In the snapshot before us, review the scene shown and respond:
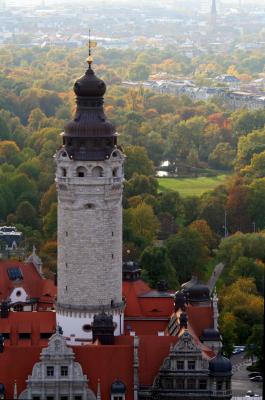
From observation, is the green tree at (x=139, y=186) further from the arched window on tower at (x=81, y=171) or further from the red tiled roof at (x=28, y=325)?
the arched window on tower at (x=81, y=171)

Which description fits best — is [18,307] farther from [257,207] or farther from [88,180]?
[257,207]

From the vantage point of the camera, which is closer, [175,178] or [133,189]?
[133,189]

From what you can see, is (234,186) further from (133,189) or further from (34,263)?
(34,263)

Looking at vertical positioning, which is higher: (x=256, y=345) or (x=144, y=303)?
(x=144, y=303)

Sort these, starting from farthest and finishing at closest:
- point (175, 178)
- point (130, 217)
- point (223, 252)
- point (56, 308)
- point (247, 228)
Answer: point (175, 178)
point (247, 228)
point (130, 217)
point (223, 252)
point (56, 308)

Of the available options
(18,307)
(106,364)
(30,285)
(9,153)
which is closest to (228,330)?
(30,285)

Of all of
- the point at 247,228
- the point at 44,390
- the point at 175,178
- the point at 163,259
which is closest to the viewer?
the point at 44,390

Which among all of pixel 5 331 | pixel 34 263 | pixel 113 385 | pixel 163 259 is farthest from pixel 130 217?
pixel 113 385

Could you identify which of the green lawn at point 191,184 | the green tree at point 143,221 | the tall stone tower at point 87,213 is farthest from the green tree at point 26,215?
the tall stone tower at point 87,213
